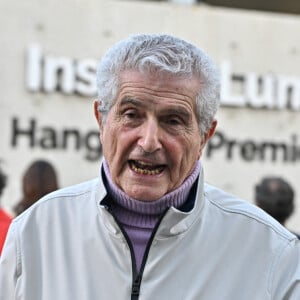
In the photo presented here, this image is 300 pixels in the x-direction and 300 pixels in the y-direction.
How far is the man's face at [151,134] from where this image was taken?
2094 millimetres

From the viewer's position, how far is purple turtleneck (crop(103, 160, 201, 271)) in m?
2.17

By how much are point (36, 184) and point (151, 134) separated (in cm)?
280

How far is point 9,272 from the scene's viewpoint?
7.17ft

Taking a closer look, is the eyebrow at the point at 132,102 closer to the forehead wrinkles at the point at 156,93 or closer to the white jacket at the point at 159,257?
the forehead wrinkles at the point at 156,93

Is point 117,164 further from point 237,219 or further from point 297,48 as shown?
point 297,48

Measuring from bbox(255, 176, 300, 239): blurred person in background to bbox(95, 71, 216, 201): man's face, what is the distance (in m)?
2.53

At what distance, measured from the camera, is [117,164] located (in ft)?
7.14

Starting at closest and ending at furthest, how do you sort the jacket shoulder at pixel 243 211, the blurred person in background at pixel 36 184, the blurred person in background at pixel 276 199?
the jacket shoulder at pixel 243 211, the blurred person in background at pixel 276 199, the blurred person in background at pixel 36 184

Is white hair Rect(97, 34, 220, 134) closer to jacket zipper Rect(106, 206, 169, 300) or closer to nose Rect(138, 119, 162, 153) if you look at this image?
nose Rect(138, 119, 162, 153)

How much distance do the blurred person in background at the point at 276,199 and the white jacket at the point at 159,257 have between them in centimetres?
240

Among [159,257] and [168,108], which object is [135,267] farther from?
[168,108]

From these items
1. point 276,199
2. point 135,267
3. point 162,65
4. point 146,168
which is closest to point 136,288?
point 135,267

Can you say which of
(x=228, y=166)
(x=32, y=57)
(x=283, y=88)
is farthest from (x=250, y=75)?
(x=32, y=57)

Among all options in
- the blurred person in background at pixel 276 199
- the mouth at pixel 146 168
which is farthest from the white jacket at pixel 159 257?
the blurred person in background at pixel 276 199
